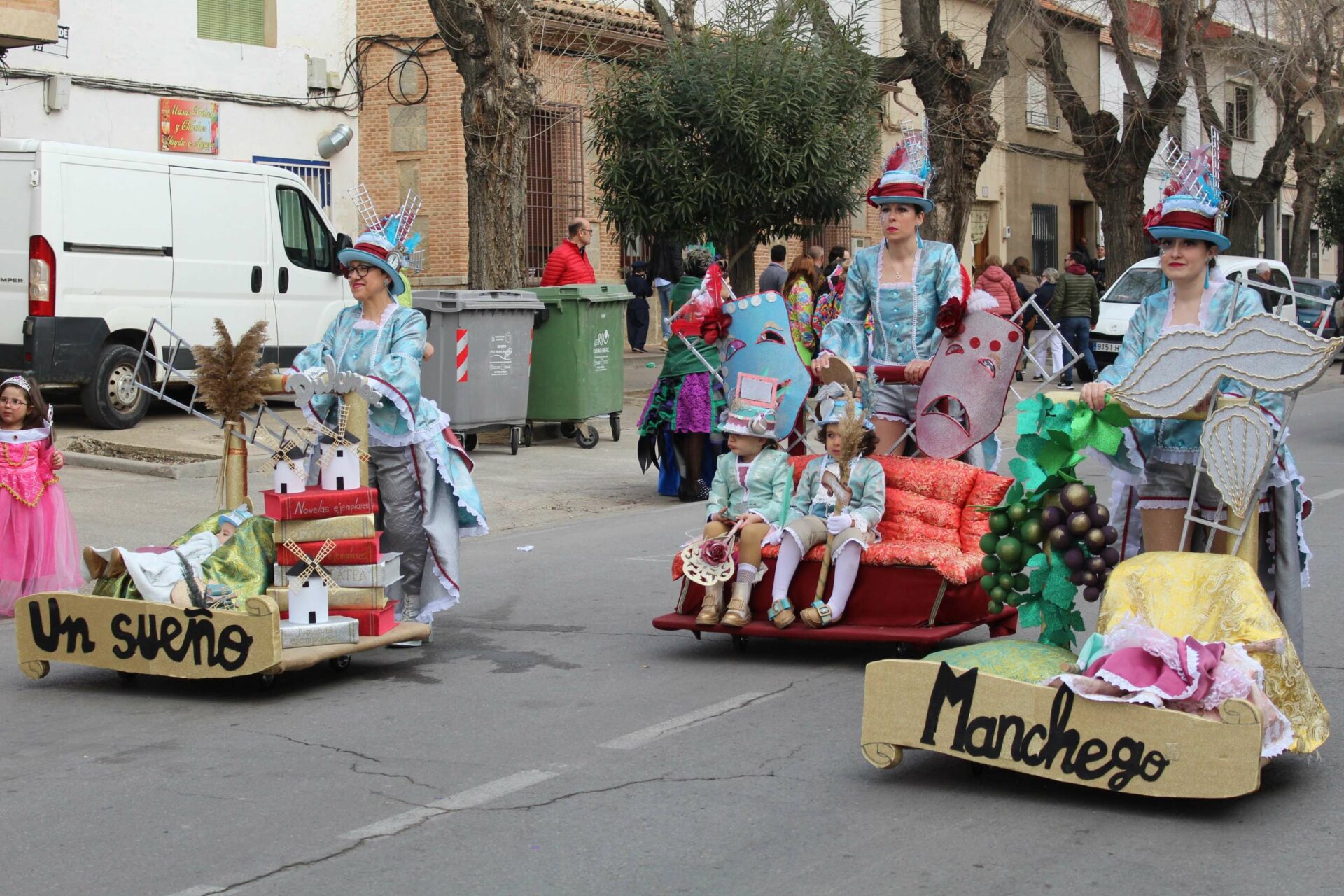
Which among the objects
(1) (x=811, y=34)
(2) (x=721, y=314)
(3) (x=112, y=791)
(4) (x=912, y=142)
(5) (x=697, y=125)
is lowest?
(3) (x=112, y=791)

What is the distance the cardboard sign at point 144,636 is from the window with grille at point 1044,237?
33668 millimetres

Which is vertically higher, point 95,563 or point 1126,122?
point 1126,122

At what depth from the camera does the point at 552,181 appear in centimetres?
2541

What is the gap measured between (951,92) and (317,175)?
8764mm

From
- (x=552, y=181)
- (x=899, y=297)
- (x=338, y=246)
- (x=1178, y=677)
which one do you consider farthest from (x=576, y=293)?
(x=1178, y=677)

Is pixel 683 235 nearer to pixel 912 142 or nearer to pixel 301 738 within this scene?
pixel 912 142

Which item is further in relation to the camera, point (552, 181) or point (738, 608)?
point (552, 181)

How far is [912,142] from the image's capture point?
800 centimetres

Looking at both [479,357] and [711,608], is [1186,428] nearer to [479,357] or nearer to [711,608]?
[711,608]

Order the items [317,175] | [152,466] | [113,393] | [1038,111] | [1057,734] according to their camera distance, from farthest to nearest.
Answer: [1038,111]
[317,175]
[113,393]
[152,466]
[1057,734]

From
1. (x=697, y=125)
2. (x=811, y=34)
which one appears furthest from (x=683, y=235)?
(x=811, y=34)

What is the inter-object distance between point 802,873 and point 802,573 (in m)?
2.76

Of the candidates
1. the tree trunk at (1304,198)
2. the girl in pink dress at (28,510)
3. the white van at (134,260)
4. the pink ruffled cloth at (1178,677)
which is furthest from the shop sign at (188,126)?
the tree trunk at (1304,198)

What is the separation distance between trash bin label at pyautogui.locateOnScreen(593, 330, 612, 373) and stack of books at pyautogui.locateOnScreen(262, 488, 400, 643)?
337 inches
